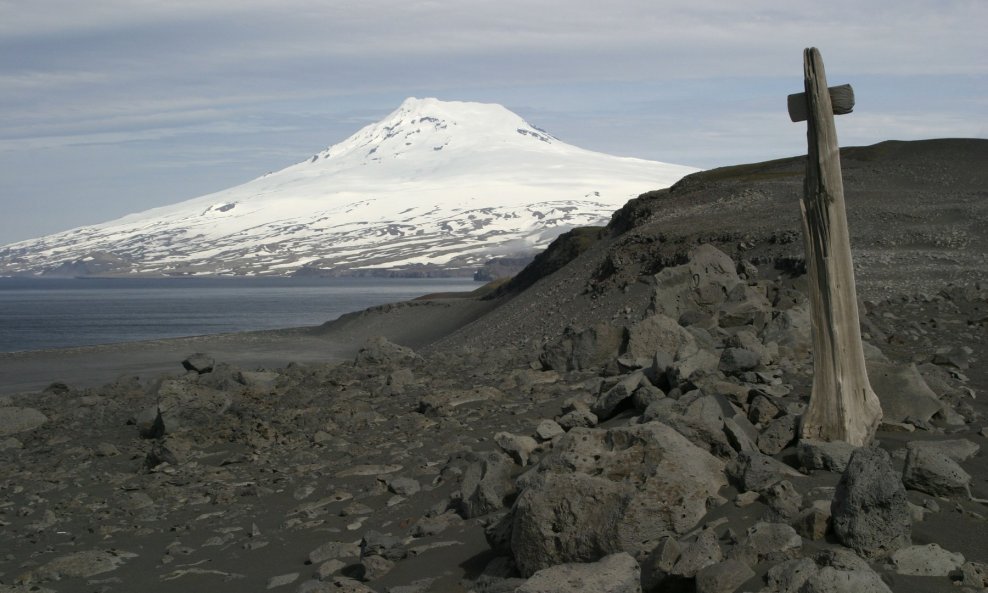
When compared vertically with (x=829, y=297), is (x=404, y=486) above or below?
below

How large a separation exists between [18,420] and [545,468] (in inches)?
500

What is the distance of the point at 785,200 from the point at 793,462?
2975cm

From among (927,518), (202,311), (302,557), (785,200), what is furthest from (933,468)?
(202,311)

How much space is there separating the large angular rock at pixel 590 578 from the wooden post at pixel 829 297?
306 cm

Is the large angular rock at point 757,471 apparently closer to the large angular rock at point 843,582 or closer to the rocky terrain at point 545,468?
the rocky terrain at point 545,468

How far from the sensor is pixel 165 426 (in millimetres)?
15000

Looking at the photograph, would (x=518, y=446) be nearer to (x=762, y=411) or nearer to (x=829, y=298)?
(x=762, y=411)

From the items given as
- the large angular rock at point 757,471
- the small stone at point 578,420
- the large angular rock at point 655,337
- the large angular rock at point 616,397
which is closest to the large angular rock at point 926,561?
the large angular rock at point 757,471

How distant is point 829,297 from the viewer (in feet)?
28.9

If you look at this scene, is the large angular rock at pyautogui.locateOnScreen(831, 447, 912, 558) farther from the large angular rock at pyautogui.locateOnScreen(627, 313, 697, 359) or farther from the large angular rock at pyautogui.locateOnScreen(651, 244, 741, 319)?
the large angular rock at pyautogui.locateOnScreen(651, 244, 741, 319)

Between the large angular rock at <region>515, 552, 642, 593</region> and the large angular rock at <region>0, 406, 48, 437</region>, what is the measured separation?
1355 cm

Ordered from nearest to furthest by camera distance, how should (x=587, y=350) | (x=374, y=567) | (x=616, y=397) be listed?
(x=374, y=567) < (x=616, y=397) < (x=587, y=350)

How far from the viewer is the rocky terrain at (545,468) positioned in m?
6.72

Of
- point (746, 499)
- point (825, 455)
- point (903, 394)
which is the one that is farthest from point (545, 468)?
point (903, 394)
